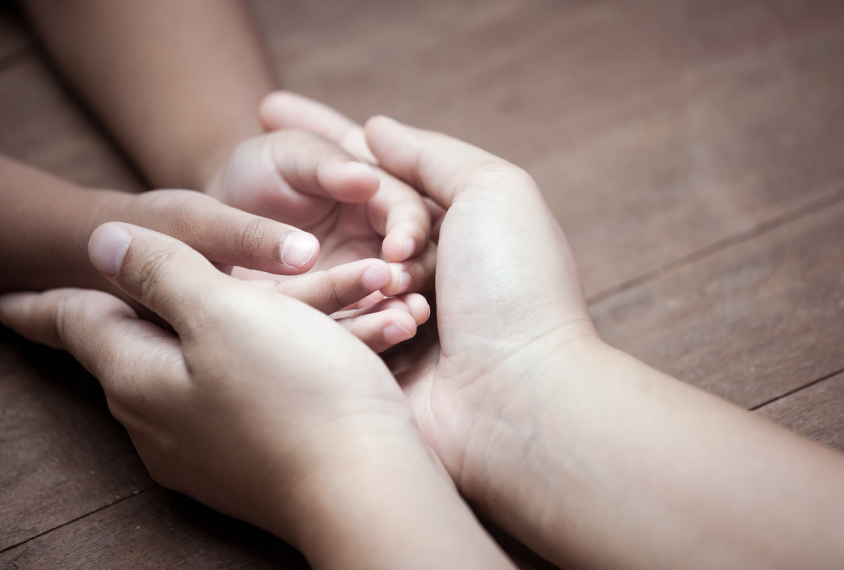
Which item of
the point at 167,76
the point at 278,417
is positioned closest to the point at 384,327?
the point at 278,417

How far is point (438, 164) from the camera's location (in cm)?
56

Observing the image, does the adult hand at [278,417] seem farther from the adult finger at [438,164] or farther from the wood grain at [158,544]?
the adult finger at [438,164]

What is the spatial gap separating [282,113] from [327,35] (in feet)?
0.79

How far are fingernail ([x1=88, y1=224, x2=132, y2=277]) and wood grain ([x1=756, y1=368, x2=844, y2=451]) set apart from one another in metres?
Result: 0.60

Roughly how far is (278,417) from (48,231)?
1.25 ft

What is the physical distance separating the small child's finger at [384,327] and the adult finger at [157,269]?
0.37 feet

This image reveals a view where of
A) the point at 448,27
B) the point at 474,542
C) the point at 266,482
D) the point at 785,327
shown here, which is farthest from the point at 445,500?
the point at 448,27

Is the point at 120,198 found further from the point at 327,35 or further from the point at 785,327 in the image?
the point at 785,327

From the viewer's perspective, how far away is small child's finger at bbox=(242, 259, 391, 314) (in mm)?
453

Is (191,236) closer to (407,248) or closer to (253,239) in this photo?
(253,239)

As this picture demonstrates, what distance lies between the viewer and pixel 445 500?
392mm

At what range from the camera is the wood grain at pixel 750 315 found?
58cm

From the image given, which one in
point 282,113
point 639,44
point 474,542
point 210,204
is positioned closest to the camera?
point 474,542

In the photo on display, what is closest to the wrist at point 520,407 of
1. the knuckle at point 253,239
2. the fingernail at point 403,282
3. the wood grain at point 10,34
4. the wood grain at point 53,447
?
the fingernail at point 403,282
